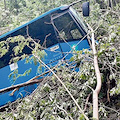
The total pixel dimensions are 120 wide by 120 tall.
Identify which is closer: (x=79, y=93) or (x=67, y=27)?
(x=79, y=93)

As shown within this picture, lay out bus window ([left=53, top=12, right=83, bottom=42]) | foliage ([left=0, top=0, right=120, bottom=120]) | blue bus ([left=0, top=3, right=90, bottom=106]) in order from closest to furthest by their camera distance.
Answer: foliage ([left=0, top=0, right=120, bottom=120]) < blue bus ([left=0, top=3, right=90, bottom=106]) < bus window ([left=53, top=12, right=83, bottom=42])

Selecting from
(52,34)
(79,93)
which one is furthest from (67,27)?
(79,93)

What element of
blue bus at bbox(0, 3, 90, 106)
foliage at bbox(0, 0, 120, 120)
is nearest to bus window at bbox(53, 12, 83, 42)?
blue bus at bbox(0, 3, 90, 106)

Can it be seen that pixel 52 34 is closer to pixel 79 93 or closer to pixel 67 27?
pixel 67 27

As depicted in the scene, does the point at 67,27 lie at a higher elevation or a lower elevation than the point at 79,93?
higher

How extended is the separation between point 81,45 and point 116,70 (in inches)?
90.9

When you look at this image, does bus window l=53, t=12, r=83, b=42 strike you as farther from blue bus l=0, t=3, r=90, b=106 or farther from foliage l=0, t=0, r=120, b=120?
foliage l=0, t=0, r=120, b=120

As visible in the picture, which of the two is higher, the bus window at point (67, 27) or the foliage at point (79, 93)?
the bus window at point (67, 27)

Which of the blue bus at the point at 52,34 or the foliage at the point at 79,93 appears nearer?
the foliage at the point at 79,93

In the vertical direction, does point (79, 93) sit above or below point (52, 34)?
below

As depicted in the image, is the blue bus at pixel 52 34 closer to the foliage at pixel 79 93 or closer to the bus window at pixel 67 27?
the bus window at pixel 67 27

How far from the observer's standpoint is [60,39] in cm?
519

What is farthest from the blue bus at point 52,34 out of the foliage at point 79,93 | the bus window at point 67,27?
the foliage at point 79,93

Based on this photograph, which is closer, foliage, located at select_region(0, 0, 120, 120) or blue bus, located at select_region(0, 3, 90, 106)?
foliage, located at select_region(0, 0, 120, 120)
